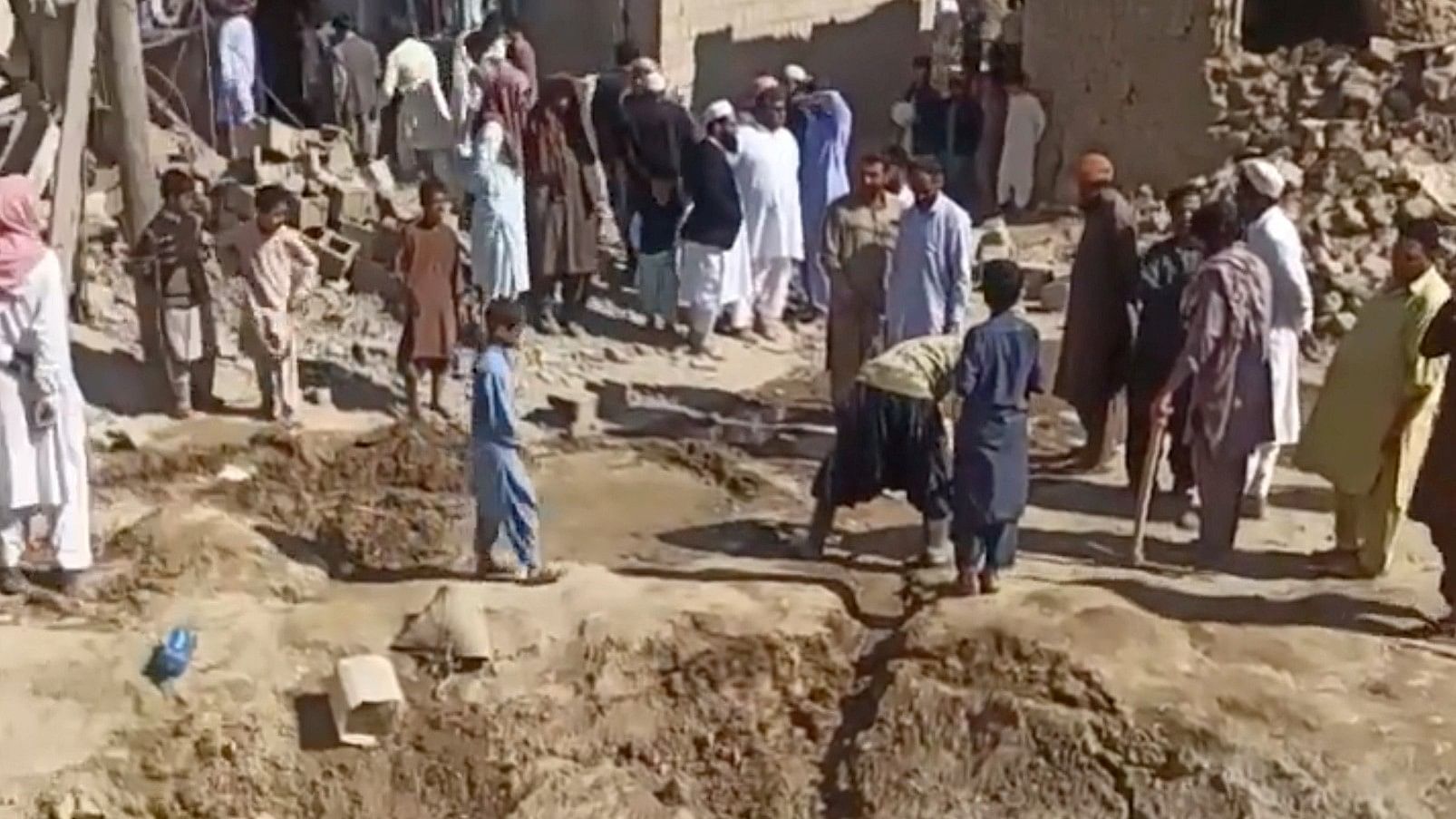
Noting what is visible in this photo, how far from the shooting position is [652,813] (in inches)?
288

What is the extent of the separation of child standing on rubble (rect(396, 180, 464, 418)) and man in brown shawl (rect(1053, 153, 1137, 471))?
277 centimetres

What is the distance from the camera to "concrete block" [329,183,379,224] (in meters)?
12.7

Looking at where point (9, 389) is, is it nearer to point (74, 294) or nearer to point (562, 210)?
point (74, 294)

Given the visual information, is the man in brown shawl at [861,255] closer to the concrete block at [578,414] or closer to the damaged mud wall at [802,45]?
the concrete block at [578,414]

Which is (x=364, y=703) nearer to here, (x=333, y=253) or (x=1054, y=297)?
(x=333, y=253)

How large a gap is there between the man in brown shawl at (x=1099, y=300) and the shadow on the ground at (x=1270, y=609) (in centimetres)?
128

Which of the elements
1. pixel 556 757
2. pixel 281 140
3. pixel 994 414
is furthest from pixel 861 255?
pixel 281 140

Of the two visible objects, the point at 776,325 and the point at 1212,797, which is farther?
the point at 776,325

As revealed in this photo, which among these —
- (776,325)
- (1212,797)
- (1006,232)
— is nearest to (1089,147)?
(1006,232)

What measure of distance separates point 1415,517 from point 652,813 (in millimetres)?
2942

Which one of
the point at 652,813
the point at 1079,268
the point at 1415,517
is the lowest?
the point at 652,813

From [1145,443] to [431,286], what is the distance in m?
3.28

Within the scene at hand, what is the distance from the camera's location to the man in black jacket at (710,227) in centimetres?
1153

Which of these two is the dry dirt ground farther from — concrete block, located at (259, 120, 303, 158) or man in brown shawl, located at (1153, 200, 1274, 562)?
concrete block, located at (259, 120, 303, 158)
